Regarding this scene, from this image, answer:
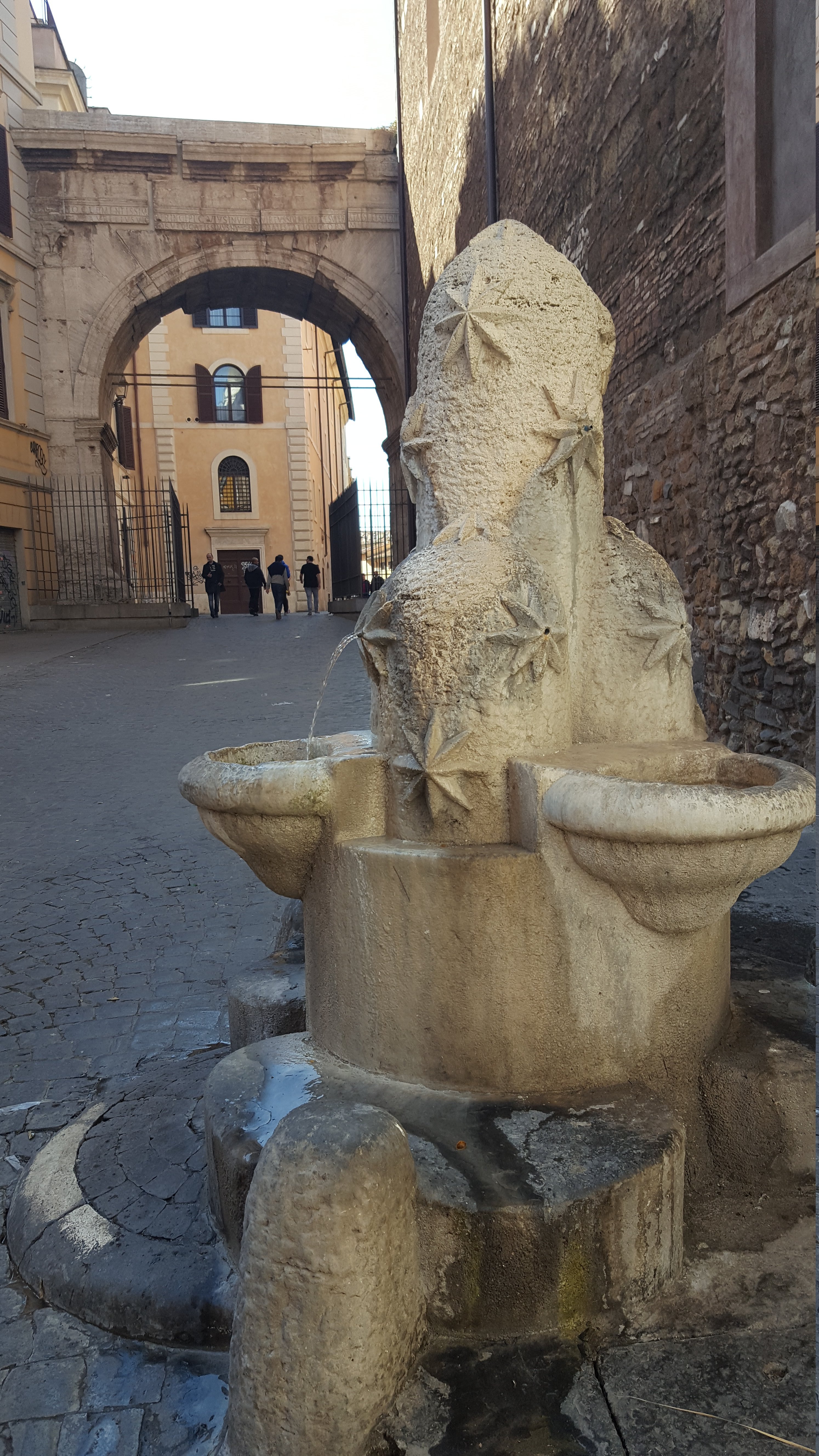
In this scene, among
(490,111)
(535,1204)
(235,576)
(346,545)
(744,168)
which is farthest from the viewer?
(235,576)

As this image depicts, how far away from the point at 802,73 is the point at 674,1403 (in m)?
6.77

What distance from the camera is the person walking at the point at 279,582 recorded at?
21125 millimetres

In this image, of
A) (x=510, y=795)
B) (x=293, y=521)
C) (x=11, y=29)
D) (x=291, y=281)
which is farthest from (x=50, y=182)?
(x=510, y=795)

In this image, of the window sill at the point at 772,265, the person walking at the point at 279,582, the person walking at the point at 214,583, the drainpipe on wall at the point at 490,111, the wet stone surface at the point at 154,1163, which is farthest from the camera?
the person walking at the point at 214,583

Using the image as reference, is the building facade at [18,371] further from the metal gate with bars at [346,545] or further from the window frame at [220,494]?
the window frame at [220,494]

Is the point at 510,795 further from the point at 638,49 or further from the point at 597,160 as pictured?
the point at 597,160

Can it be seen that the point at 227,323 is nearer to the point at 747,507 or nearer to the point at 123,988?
the point at 747,507

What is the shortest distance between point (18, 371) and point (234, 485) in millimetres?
14363

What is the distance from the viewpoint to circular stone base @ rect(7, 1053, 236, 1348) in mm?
1998

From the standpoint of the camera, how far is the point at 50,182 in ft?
58.2

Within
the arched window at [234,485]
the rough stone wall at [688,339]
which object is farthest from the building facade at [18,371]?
the arched window at [234,485]

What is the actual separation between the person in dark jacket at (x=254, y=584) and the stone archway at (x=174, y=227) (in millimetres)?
3929

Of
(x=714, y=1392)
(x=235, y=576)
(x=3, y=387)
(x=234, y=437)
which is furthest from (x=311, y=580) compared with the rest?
(x=714, y=1392)

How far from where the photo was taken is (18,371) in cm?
1777
